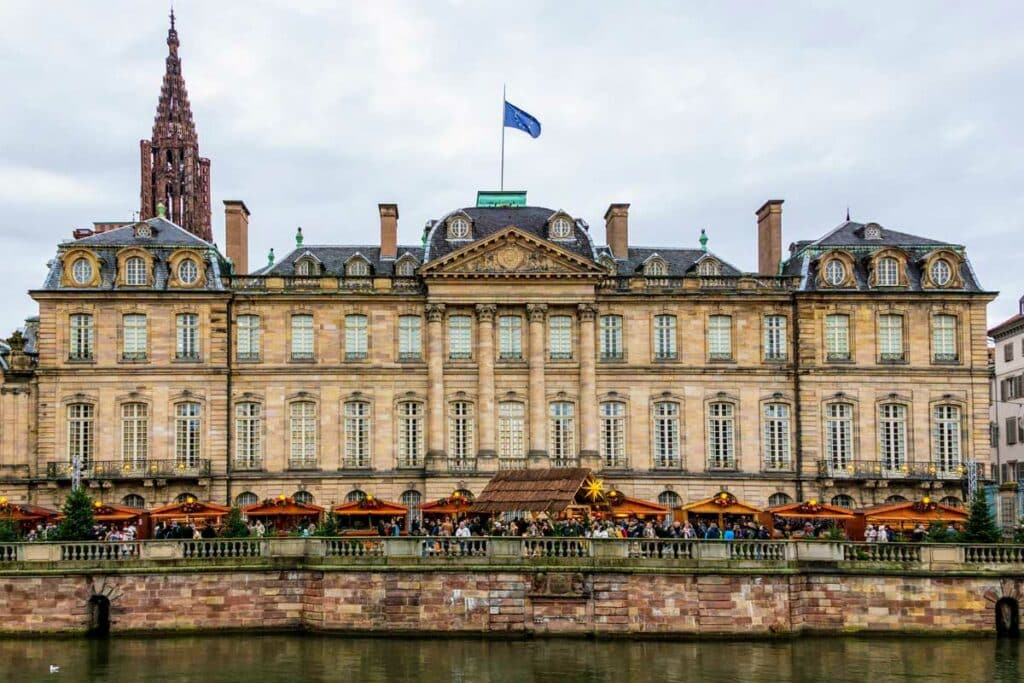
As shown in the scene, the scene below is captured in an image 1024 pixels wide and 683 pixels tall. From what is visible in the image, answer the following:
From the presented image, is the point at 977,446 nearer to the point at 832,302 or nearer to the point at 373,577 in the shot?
the point at 832,302

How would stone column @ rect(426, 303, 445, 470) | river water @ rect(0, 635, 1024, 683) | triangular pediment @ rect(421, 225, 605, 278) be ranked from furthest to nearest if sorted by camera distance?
stone column @ rect(426, 303, 445, 470) → triangular pediment @ rect(421, 225, 605, 278) → river water @ rect(0, 635, 1024, 683)

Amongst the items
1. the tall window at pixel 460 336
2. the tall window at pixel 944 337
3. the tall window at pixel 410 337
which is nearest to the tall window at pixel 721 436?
the tall window at pixel 944 337

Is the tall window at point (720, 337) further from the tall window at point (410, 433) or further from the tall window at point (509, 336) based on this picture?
the tall window at point (410, 433)

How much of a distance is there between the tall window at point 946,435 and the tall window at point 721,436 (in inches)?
337

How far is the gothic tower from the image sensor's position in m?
97.9

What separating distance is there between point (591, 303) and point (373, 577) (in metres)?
21.5

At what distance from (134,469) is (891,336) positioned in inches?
1282

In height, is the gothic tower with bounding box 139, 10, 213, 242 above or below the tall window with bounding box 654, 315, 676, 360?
above

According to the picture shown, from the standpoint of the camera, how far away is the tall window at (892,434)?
58250mm

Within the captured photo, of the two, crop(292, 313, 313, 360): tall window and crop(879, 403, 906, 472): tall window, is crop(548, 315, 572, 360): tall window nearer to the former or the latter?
crop(292, 313, 313, 360): tall window

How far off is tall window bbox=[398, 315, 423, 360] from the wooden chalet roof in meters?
10.8

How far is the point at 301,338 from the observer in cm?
5862

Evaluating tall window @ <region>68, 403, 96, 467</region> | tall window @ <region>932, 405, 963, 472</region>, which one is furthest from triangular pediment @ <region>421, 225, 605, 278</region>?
tall window @ <region>932, 405, 963, 472</region>

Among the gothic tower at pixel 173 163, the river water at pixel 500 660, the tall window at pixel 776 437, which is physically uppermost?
the gothic tower at pixel 173 163
